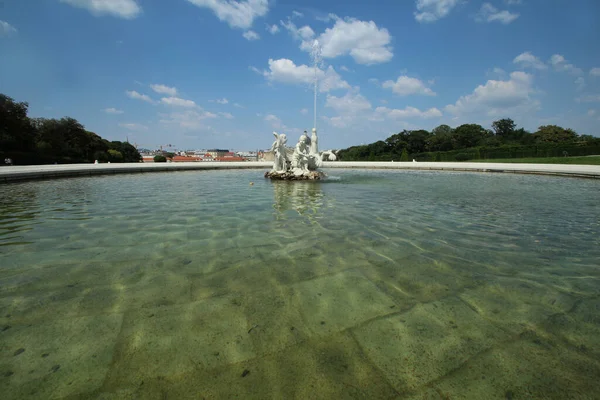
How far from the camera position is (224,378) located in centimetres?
176

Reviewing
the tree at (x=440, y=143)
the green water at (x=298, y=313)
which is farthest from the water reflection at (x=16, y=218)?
the tree at (x=440, y=143)

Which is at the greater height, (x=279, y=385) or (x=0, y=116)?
(x=0, y=116)

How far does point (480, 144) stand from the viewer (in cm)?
6444

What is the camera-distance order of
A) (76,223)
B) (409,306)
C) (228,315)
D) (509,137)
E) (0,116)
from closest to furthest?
(228,315), (409,306), (76,223), (0,116), (509,137)

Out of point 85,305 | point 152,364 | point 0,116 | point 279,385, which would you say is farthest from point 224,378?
point 0,116

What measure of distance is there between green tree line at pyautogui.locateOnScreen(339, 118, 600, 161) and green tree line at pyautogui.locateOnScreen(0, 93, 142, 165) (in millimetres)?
49240

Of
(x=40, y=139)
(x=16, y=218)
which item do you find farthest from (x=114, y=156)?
(x=16, y=218)

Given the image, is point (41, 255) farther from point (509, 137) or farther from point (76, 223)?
point (509, 137)

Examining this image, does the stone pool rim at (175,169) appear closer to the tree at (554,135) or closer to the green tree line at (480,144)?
the green tree line at (480,144)

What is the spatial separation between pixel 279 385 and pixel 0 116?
47.3 metres

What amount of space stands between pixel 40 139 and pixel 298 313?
53.2 meters

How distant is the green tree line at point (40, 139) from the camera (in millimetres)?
31562

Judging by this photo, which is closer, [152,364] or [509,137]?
[152,364]

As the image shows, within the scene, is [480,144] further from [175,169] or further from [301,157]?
[175,169]
